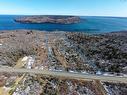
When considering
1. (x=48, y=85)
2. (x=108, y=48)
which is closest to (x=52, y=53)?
(x=108, y=48)

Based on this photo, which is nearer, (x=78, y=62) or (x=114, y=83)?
(x=114, y=83)

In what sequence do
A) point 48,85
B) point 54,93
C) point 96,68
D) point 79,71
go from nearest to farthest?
point 54,93 < point 48,85 < point 79,71 < point 96,68

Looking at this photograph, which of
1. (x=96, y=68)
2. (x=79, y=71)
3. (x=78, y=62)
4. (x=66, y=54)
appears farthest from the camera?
(x=66, y=54)

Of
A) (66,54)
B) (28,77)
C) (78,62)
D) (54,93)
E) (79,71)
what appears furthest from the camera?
(66,54)

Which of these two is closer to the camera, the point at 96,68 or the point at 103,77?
the point at 103,77

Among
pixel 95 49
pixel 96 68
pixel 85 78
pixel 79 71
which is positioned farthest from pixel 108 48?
pixel 85 78

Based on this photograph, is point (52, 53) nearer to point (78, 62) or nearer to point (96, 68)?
point (78, 62)

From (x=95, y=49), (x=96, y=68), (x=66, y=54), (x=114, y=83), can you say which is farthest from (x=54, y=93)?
(x=95, y=49)

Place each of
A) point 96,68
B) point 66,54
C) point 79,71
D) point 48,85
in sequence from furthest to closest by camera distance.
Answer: point 66,54 → point 96,68 → point 79,71 → point 48,85

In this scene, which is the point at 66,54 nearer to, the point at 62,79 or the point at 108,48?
the point at 108,48
